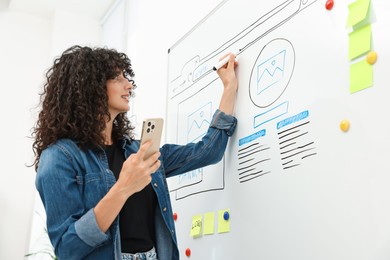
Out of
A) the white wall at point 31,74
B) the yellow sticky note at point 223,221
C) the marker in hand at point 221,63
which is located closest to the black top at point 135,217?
the yellow sticky note at point 223,221

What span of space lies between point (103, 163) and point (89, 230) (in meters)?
0.23

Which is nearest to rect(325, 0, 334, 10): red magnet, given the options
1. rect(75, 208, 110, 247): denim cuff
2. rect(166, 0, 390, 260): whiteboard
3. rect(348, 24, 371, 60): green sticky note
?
rect(166, 0, 390, 260): whiteboard

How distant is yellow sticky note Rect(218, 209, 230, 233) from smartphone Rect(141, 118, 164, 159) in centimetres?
37

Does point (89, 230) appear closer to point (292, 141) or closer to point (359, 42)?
point (292, 141)

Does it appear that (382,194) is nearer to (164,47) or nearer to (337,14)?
(337,14)

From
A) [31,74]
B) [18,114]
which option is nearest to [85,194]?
[18,114]

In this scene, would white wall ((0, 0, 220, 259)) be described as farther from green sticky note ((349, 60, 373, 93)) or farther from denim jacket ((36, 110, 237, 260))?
green sticky note ((349, 60, 373, 93))

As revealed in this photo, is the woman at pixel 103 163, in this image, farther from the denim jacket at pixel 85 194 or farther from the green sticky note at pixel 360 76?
the green sticky note at pixel 360 76

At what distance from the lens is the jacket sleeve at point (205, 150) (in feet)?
4.83

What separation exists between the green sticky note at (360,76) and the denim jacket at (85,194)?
1.60ft

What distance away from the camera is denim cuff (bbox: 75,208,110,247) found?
1.16 meters

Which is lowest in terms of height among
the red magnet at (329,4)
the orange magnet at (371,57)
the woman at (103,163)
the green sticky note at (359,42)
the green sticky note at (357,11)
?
the woman at (103,163)

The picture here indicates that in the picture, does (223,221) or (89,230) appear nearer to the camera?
(89,230)

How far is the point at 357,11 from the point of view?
3.45 feet
